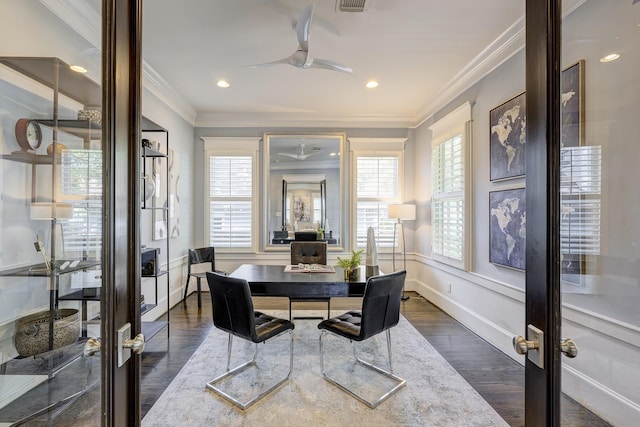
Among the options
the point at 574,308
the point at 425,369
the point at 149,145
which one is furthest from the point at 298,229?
the point at 574,308

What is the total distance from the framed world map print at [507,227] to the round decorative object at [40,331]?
3.13 metres

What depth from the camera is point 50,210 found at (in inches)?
51.3

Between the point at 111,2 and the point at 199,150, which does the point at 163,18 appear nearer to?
the point at 111,2

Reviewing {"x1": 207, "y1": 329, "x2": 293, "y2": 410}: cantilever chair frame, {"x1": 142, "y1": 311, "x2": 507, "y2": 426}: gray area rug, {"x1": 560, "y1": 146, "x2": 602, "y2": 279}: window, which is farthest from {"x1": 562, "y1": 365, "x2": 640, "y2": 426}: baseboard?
{"x1": 207, "y1": 329, "x2": 293, "y2": 410}: cantilever chair frame

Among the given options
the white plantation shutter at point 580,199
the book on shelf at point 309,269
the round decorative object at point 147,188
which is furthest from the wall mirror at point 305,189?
the white plantation shutter at point 580,199

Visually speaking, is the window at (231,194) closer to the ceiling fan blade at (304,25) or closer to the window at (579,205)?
the ceiling fan blade at (304,25)

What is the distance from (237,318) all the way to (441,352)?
1.99 metres

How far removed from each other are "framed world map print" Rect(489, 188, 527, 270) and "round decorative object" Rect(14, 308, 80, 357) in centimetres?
313

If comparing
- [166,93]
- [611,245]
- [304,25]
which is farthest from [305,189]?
Answer: [611,245]

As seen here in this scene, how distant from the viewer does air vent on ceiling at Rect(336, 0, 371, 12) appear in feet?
7.37

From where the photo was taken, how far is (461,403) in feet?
6.93

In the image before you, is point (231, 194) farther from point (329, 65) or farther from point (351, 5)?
point (351, 5)

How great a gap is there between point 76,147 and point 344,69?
2.37 metres

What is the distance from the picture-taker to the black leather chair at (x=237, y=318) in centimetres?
211
